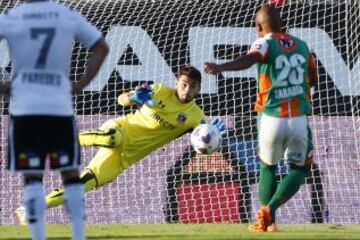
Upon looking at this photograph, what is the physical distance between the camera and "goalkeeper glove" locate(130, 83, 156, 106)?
9.41 meters

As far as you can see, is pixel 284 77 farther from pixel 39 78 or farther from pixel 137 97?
pixel 39 78

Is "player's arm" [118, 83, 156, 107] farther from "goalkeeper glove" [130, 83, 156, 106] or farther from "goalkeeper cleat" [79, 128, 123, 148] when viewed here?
"goalkeeper cleat" [79, 128, 123, 148]

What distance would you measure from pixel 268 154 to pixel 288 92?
533 millimetres

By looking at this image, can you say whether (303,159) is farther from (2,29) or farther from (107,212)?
(107,212)

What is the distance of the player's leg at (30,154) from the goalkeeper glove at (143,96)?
356 centimetres

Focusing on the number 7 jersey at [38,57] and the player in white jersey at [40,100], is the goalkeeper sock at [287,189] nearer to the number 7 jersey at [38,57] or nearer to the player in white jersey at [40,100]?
the player in white jersey at [40,100]

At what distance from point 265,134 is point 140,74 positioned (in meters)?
4.08

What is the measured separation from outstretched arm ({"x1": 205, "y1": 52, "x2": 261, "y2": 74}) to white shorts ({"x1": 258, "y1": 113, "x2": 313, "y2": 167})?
577mm

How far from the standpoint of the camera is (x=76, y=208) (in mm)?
5879

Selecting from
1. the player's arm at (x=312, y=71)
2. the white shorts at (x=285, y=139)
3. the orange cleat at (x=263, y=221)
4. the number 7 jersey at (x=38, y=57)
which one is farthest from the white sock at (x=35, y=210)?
the player's arm at (x=312, y=71)

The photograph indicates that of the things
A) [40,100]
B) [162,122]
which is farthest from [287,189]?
[40,100]

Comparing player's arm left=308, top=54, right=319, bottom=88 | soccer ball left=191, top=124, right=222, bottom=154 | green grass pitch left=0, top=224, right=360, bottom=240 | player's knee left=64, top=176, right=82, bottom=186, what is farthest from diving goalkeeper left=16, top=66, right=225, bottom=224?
player's knee left=64, top=176, right=82, bottom=186

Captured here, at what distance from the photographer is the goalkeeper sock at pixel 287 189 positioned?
7.80m

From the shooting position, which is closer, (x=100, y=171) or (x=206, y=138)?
(x=206, y=138)
